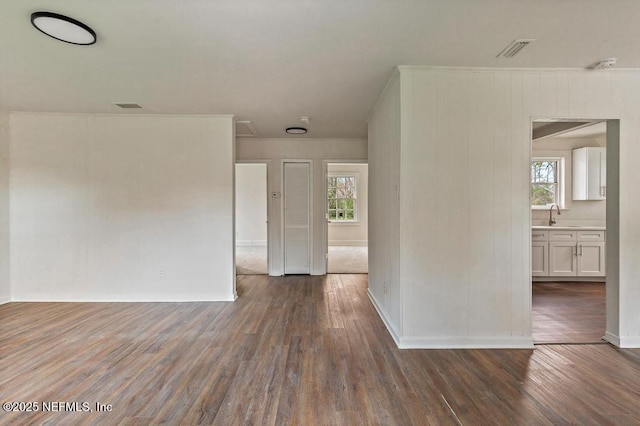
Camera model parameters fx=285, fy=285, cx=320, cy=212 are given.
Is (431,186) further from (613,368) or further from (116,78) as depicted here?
(116,78)

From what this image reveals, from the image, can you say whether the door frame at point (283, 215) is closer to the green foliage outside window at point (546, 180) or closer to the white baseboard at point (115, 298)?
the white baseboard at point (115, 298)

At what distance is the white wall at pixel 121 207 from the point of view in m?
3.88

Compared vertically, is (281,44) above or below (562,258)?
above

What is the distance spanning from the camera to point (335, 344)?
8.70ft

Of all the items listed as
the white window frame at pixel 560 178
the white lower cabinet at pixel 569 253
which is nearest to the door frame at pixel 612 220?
the white lower cabinet at pixel 569 253

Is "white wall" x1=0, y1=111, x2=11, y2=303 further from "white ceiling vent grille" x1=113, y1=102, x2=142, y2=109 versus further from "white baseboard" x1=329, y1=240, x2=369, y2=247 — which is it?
"white baseboard" x1=329, y1=240, x2=369, y2=247

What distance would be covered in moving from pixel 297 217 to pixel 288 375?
3.43m

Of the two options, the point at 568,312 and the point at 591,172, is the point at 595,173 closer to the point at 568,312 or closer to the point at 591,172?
the point at 591,172

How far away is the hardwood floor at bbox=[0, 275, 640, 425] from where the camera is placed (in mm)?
1759

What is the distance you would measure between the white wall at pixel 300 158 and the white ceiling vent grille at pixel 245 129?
24 centimetres

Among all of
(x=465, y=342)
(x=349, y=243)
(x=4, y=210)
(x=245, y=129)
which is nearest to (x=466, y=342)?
(x=465, y=342)

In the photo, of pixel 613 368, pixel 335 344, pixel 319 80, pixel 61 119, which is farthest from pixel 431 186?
pixel 61 119

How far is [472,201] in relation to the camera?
2.59 m

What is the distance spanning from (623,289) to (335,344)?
2.71m
